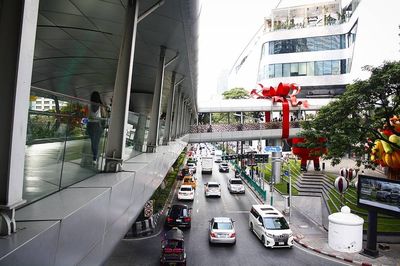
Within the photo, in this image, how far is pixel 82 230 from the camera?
3762mm

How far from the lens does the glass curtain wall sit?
402 cm

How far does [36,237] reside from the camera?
8.75 ft

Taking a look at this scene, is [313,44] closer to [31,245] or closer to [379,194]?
[379,194]

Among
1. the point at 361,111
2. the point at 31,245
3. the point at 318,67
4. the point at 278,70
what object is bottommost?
the point at 31,245

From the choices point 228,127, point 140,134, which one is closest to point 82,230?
point 140,134

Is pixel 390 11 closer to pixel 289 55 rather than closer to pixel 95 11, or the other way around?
pixel 289 55

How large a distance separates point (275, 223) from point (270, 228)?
0.59 metres

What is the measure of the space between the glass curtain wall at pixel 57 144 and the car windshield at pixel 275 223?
41.7ft

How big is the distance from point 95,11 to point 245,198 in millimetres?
25228

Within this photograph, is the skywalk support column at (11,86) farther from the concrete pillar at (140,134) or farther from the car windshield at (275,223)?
the car windshield at (275,223)

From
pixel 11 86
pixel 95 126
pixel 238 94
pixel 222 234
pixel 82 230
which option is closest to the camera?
pixel 11 86

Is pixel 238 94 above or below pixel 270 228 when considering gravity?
above

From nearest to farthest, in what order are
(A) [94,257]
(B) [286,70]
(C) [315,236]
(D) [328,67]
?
(A) [94,257]
(C) [315,236]
(D) [328,67]
(B) [286,70]

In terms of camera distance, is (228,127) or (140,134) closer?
(140,134)
